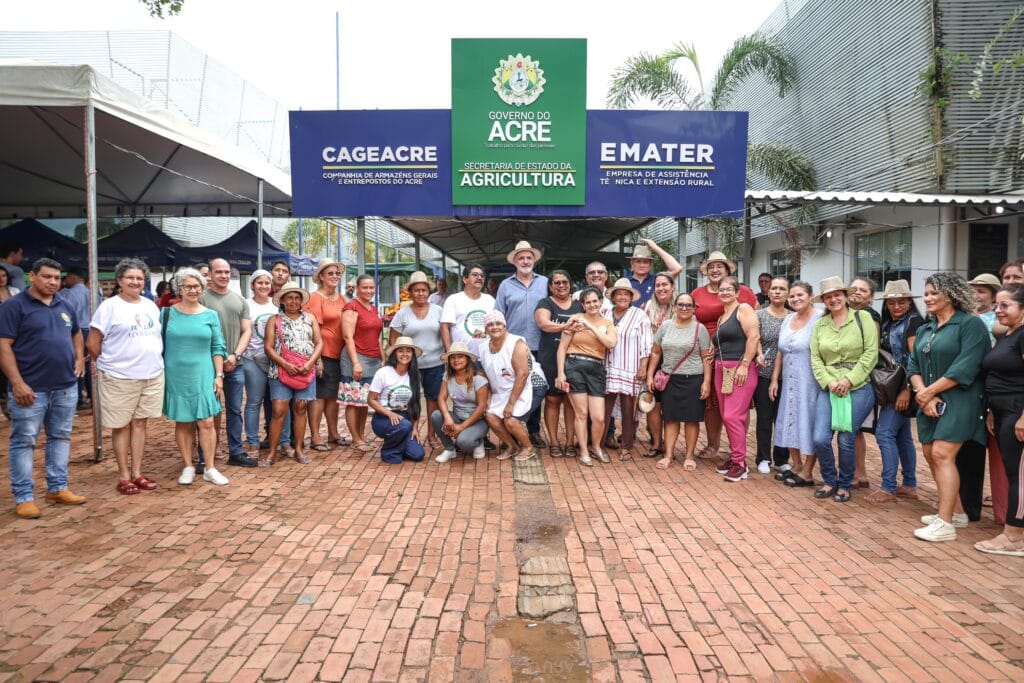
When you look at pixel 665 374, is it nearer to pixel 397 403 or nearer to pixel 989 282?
pixel 397 403

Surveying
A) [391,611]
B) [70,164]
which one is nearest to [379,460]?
[391,611]

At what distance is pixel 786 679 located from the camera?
2746 millimetres

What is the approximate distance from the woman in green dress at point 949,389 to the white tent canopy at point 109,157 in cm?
728

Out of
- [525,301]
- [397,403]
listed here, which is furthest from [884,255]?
[397,403]

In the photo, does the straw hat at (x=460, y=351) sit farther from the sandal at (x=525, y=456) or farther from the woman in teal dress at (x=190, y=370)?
the woman in teal dress at (x=190, y=370)

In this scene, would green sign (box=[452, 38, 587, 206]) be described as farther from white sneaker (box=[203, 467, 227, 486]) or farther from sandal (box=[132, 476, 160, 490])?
sandal (box=[132, 476, 160, 490])

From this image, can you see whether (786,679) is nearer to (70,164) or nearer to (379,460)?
(379,460)

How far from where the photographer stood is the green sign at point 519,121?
28.0ft

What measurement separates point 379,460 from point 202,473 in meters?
1.57

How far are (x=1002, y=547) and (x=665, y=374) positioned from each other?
2772 mm

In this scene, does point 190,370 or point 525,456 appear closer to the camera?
point 190,370

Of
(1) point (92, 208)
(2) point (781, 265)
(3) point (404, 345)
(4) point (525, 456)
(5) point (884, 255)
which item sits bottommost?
(4) point (525, 456)

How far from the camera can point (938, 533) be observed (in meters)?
4.28

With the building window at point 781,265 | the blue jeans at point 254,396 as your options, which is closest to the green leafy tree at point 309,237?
the building window at point 781,265
